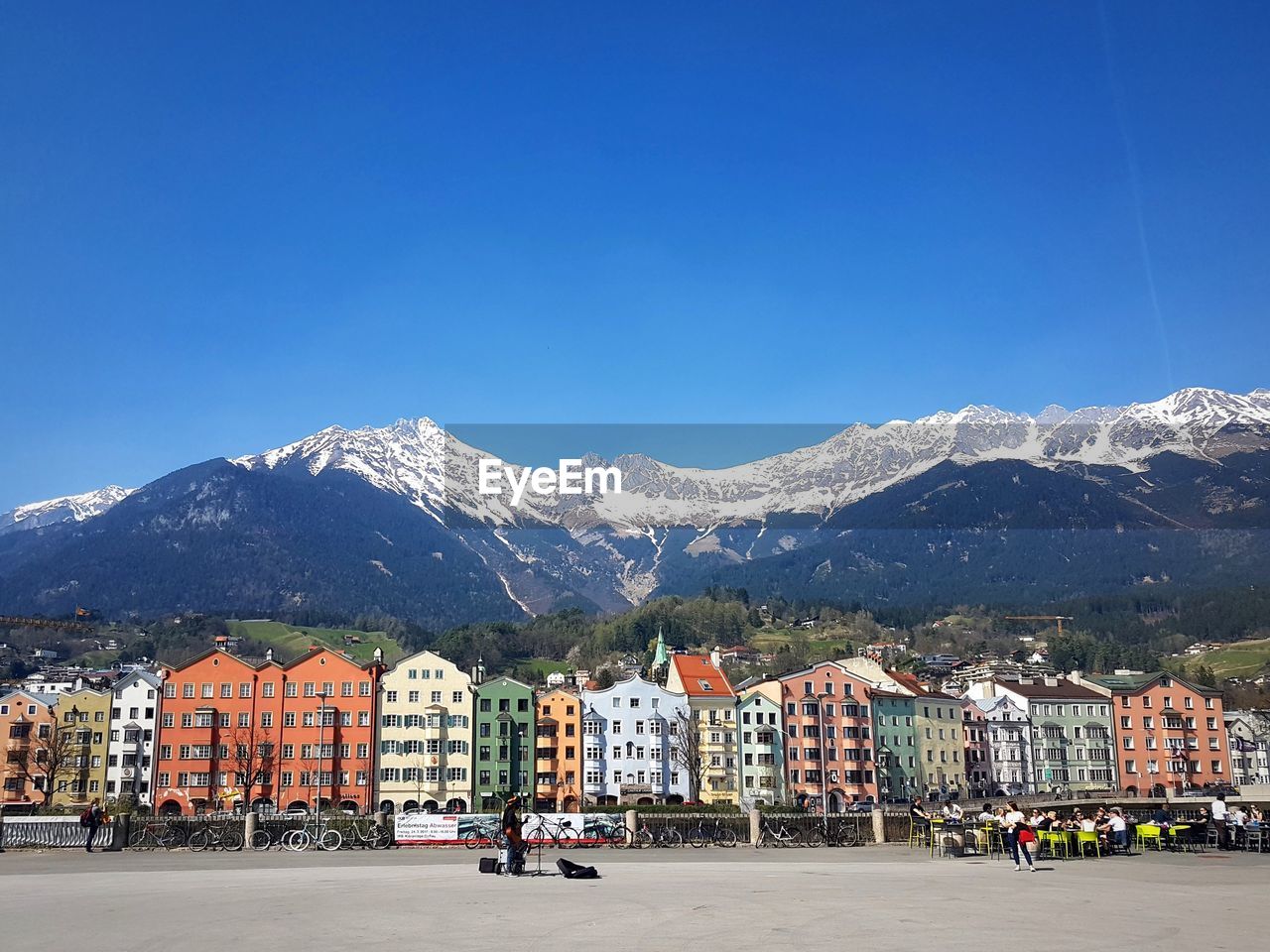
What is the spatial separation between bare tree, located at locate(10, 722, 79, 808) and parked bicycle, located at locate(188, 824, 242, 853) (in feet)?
175

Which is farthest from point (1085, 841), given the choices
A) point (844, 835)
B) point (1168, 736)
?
point (1168, 736)

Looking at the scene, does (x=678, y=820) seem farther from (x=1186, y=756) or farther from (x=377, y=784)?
(x=1186, y=756)

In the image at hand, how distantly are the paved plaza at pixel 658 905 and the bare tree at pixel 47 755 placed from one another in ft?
206

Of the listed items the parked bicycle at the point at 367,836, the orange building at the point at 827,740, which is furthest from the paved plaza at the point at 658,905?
the orange building at the point at 827,740

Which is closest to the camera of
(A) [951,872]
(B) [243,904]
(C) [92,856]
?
(B) [243,904]

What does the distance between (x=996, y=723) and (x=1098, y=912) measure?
9334cm

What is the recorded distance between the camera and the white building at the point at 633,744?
316 ft

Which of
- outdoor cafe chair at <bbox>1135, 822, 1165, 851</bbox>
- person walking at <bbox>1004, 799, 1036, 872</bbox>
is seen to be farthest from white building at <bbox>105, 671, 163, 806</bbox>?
person walking at <bbox>1004, 799, 1036, 872</bbox>

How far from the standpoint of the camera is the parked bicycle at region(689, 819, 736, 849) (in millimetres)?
47688

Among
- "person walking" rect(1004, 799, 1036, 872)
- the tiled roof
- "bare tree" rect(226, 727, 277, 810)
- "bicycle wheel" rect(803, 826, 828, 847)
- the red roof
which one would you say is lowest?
"bicycle wheel" rect(803, 826, 828, 847)

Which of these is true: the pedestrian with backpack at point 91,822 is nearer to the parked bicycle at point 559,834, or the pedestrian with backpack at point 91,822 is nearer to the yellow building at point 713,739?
the parked bicycle at point 559,834

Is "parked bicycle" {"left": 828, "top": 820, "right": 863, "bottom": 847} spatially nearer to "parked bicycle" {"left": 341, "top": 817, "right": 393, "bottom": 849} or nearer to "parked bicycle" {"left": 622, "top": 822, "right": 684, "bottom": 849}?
"parked bicycle" {"left": 622, "top": 822, "right": 684, "bottom": 849}

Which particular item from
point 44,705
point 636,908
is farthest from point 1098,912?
point 44,705

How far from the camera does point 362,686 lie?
91.2 m
